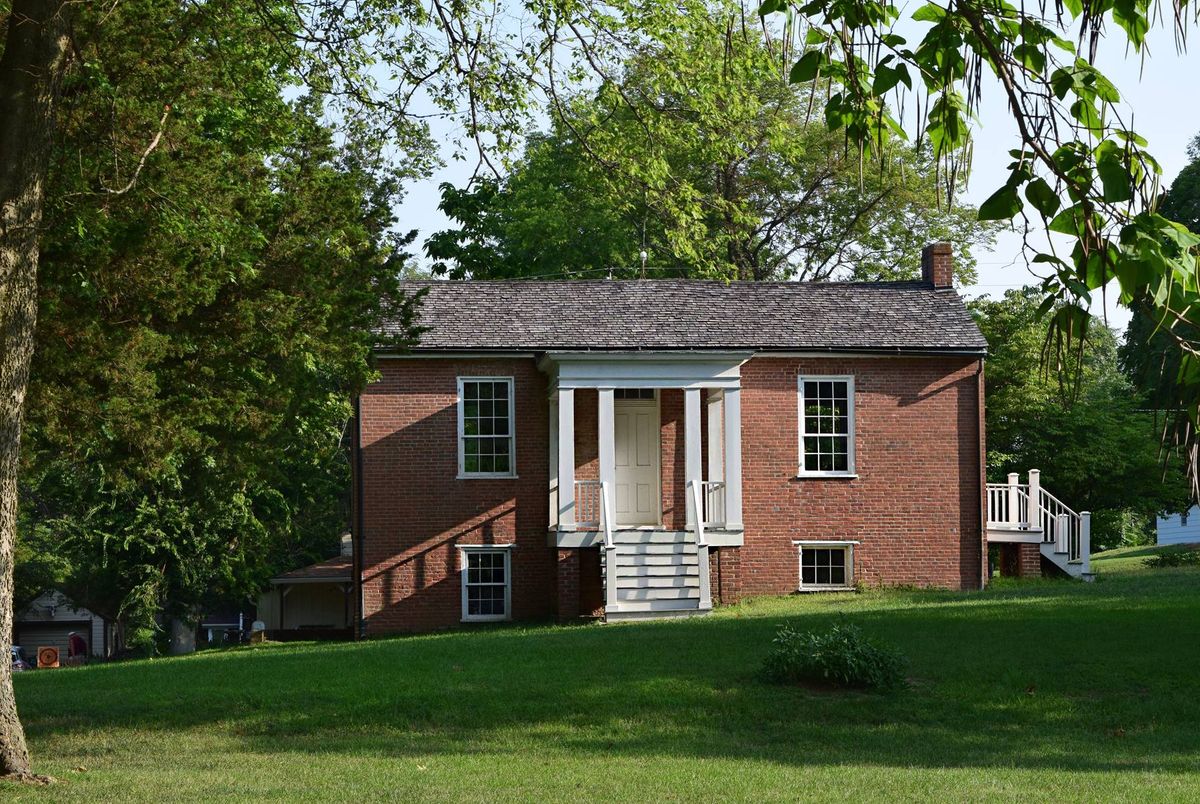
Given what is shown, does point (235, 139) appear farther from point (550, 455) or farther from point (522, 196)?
point (522, 196)

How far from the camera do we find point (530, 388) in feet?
89.0

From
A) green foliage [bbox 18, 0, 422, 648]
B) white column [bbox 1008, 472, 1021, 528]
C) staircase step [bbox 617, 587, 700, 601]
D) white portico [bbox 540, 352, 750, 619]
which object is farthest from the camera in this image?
white column [bbox 1008, 472, 1021, 528]

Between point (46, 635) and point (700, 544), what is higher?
point (700, 544)

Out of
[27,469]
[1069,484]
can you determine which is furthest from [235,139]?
[1069,484]

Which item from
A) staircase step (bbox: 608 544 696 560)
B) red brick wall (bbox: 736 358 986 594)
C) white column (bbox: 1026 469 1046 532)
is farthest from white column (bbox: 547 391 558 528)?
white column (bbox: 1026 469 1046 532)

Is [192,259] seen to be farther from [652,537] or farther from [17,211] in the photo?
[652,537]

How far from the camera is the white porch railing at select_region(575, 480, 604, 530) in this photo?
84.8 feet

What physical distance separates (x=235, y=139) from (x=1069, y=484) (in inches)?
1087

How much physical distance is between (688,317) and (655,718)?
44.6ft

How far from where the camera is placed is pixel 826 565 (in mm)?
28000

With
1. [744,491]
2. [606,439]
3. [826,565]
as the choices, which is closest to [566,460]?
[606,439]

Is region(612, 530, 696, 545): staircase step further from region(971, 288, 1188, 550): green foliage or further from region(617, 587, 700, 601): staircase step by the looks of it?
region(971, 288, 1188, 550): green foliage

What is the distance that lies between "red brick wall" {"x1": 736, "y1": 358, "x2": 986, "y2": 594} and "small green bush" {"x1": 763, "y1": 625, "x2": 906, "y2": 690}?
433 inches

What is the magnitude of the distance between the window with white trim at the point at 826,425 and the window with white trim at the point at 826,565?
4.88ft
